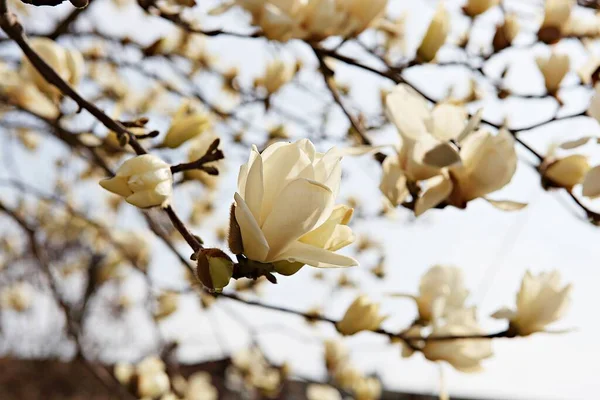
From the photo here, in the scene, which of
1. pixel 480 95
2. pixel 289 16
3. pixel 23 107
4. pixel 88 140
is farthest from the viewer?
pixel 480 95

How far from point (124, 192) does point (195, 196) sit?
5.97ft

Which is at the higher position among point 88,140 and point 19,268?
point 88,140

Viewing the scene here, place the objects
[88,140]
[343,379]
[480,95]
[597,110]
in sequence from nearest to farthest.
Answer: [597,110], [88,140], [480,95], [343,379]

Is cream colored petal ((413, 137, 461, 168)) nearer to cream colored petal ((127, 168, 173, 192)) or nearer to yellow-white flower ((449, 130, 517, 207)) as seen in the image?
yellow-white flower ((449, 130, 517, 207))

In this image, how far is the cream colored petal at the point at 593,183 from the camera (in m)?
0.57

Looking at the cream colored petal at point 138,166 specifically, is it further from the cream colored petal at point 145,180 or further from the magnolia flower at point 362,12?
the magnolia flower at point 362,12

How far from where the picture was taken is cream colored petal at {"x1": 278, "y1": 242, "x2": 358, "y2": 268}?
0.39 m

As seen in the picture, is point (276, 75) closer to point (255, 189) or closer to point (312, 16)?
point (312, 16)

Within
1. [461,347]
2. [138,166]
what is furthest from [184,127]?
[461,347]

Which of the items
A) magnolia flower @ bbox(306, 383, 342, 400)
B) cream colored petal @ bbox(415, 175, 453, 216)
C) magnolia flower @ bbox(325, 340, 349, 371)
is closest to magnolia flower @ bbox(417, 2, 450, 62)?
cream colored petal @ bbox(415, 175, 453, 216)

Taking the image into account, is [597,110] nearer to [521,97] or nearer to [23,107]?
[521,97]

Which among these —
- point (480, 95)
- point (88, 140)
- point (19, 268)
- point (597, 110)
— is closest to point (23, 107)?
point (88, 140)

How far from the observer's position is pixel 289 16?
0.75 m

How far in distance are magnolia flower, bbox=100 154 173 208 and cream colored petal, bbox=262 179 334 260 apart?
0.39 ft
